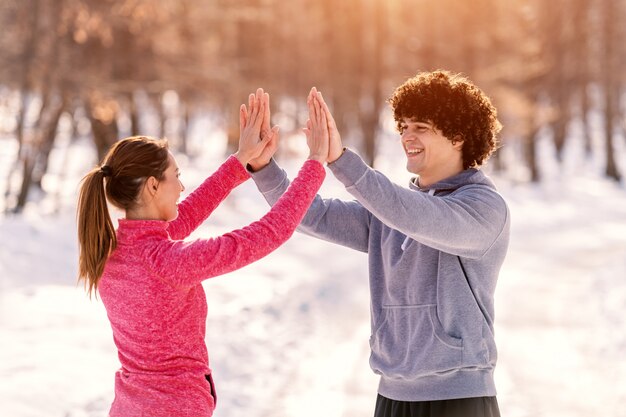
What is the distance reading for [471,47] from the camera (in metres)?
35.6

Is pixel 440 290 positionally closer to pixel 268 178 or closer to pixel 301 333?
pixel 268 178

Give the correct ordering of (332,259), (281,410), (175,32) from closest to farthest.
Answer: (281,410)
(332,259)
(175,32)

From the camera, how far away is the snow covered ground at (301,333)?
281 inches

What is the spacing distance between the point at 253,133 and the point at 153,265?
32.8 inches

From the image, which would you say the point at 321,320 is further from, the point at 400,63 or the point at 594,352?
the point at 400,63

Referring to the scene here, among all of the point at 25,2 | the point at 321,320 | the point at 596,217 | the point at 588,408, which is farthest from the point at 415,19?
the point at 588,408

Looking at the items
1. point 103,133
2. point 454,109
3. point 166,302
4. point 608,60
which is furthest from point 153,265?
point 608,60

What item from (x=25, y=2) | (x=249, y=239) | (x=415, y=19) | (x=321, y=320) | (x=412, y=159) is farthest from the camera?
(x=415, y=19)

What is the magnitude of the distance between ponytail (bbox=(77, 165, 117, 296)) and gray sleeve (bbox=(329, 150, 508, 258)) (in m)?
0.80

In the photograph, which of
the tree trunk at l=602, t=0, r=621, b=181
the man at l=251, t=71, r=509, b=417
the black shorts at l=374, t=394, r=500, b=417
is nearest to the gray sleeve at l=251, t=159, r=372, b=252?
the man at l=251, t=71, r=509, b=417

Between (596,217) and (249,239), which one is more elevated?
(249,239)

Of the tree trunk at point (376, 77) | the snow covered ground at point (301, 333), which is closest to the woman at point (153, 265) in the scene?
the snow covered ground at point (301, 333)

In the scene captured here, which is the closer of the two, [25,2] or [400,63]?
[25,2]

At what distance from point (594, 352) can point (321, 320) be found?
320cm
